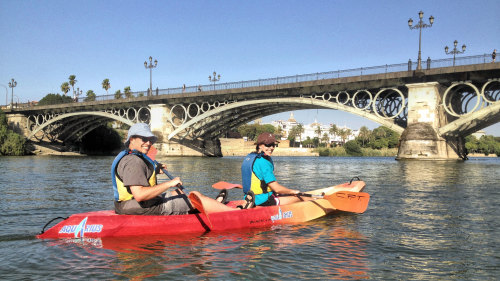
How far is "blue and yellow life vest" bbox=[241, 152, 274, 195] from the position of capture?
25.1 ft

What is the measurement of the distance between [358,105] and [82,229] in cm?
3743

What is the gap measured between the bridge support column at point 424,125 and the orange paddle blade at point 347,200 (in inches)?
1006

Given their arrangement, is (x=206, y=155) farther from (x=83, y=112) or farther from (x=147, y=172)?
(x=147, y=172)

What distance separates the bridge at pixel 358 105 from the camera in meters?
32.0

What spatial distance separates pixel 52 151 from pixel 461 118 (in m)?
52.7

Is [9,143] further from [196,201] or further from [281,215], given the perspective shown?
[196,201]

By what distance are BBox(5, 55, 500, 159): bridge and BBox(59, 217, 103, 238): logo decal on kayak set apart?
29.6 metres

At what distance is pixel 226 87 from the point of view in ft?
146

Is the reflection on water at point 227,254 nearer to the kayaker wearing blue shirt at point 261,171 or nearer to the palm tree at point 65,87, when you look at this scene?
the kayaker wearing blue shirt at point 261,171

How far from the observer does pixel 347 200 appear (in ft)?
30.1

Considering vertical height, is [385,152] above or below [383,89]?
below

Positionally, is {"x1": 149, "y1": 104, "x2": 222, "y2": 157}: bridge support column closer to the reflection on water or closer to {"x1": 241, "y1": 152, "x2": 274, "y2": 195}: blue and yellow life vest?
{"x1": 241, "y1": 152, "x2": 274, "y2": 195}: blue and yellow life vest

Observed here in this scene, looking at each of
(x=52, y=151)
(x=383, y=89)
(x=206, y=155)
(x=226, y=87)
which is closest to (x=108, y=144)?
(x=52, y=151)

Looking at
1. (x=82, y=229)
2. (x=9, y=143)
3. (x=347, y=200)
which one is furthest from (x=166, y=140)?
(x=82, y=229)
